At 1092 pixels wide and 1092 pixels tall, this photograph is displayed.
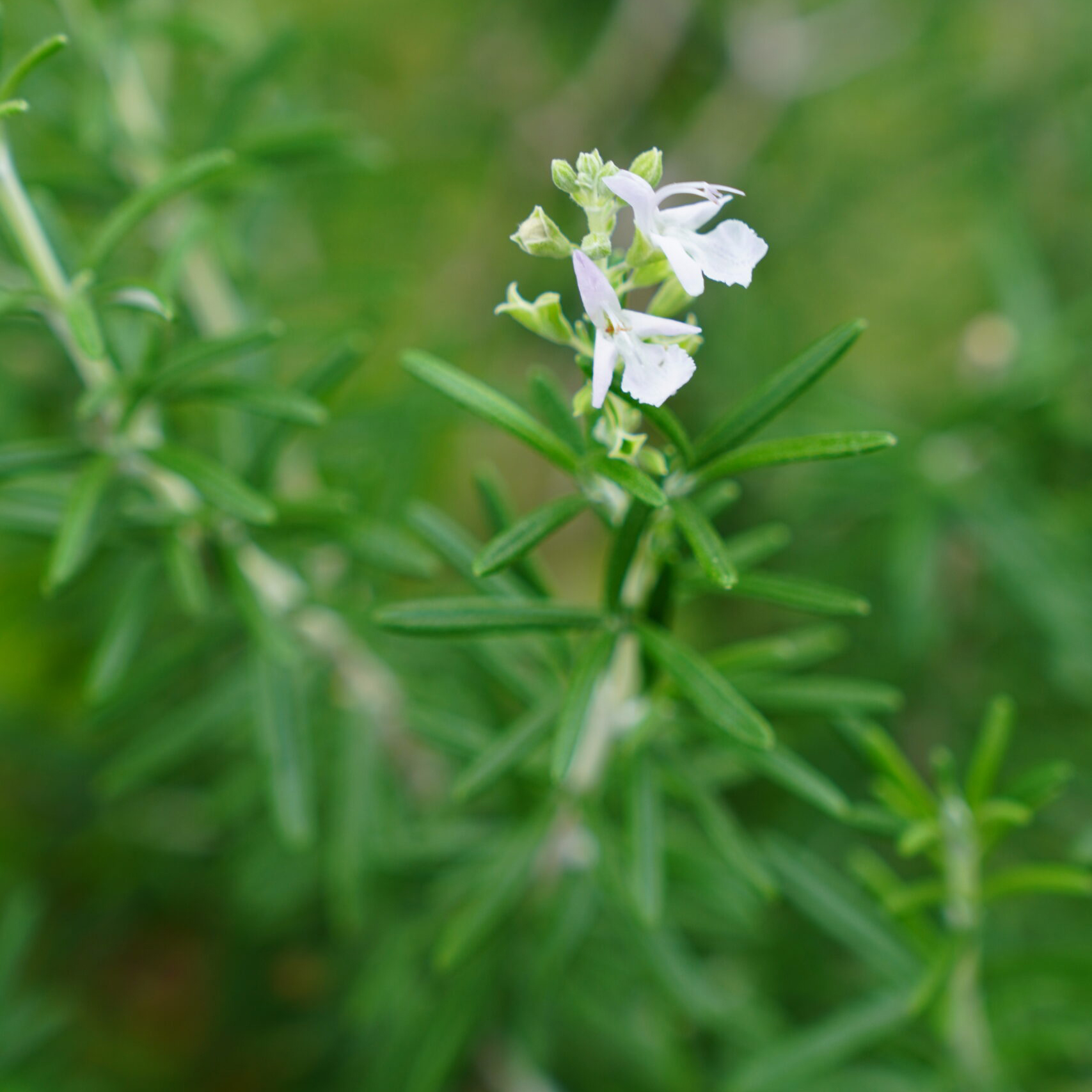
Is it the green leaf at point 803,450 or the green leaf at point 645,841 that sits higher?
the green leaf at point 803,450

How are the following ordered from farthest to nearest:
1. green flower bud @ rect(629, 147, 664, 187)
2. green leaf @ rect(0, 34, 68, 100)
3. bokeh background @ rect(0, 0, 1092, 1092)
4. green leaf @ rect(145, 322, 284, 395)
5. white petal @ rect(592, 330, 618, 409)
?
bokeh background @ rect(0, 0, 1092, 1092) < green leaf @ rect(145, 322, 284, 395) < green leaf @ rect(0, 34, 68, 100) < green flower bud @ rect(629, 147, 664, 187) < white petal @ rect(592, 330, 618, 409)

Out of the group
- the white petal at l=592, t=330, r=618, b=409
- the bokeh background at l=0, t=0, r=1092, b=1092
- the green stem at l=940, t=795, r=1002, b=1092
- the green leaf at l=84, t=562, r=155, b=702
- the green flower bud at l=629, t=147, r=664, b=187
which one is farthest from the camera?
the bokeh background at l=0, t=0, r=1092, b=1092

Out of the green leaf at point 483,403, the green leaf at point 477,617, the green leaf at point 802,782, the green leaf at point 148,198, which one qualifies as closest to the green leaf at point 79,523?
the green leaf at point 148,198

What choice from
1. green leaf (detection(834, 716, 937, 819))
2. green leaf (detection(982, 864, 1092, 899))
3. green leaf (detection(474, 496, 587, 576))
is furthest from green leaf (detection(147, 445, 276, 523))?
green leaf (detection(982, 864, 1092, 899))

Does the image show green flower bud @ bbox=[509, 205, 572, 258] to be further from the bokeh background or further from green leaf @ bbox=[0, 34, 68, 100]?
the bokeh background

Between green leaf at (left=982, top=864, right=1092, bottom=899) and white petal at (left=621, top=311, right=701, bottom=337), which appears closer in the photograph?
white petal at (left=621, top=311, right=701, bottom=337)

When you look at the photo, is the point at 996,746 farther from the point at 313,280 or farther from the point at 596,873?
the point at 313,280

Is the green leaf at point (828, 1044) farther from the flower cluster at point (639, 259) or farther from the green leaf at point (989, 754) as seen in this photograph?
the flower cluster at point (639, 259)
